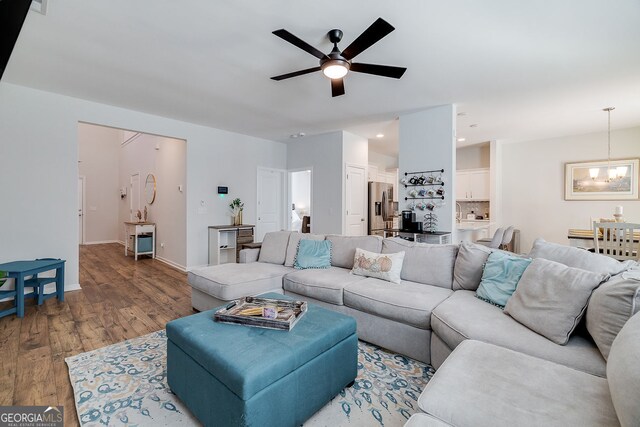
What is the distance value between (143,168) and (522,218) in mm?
9046

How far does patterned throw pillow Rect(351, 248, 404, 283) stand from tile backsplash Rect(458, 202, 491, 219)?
16.4 ft

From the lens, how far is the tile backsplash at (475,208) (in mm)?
6883

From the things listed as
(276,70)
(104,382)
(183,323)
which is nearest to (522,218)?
(276,70)

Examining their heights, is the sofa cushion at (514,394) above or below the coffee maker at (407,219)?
below

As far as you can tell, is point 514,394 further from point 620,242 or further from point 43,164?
point 43,164

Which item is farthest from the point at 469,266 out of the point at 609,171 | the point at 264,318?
the point at 609,171

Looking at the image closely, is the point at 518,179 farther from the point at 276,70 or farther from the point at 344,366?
the point at 344,366

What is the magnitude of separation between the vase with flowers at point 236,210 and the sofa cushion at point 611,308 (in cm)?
Result: 542

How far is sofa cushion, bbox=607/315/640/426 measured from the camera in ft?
2.78

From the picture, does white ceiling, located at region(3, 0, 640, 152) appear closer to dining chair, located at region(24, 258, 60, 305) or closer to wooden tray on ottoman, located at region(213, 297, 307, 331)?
wooden tray on ottoman, located at region(213, 297, 307, 331)

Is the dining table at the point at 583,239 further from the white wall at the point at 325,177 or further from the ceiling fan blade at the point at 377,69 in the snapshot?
the ceiling fan blade at the point at 377,69

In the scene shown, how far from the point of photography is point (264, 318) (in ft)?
5.82

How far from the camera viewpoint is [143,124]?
466cm

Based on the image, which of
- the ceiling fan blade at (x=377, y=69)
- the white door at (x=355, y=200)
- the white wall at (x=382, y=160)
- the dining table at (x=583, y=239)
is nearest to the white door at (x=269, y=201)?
the white door at (x=355, y=200)
